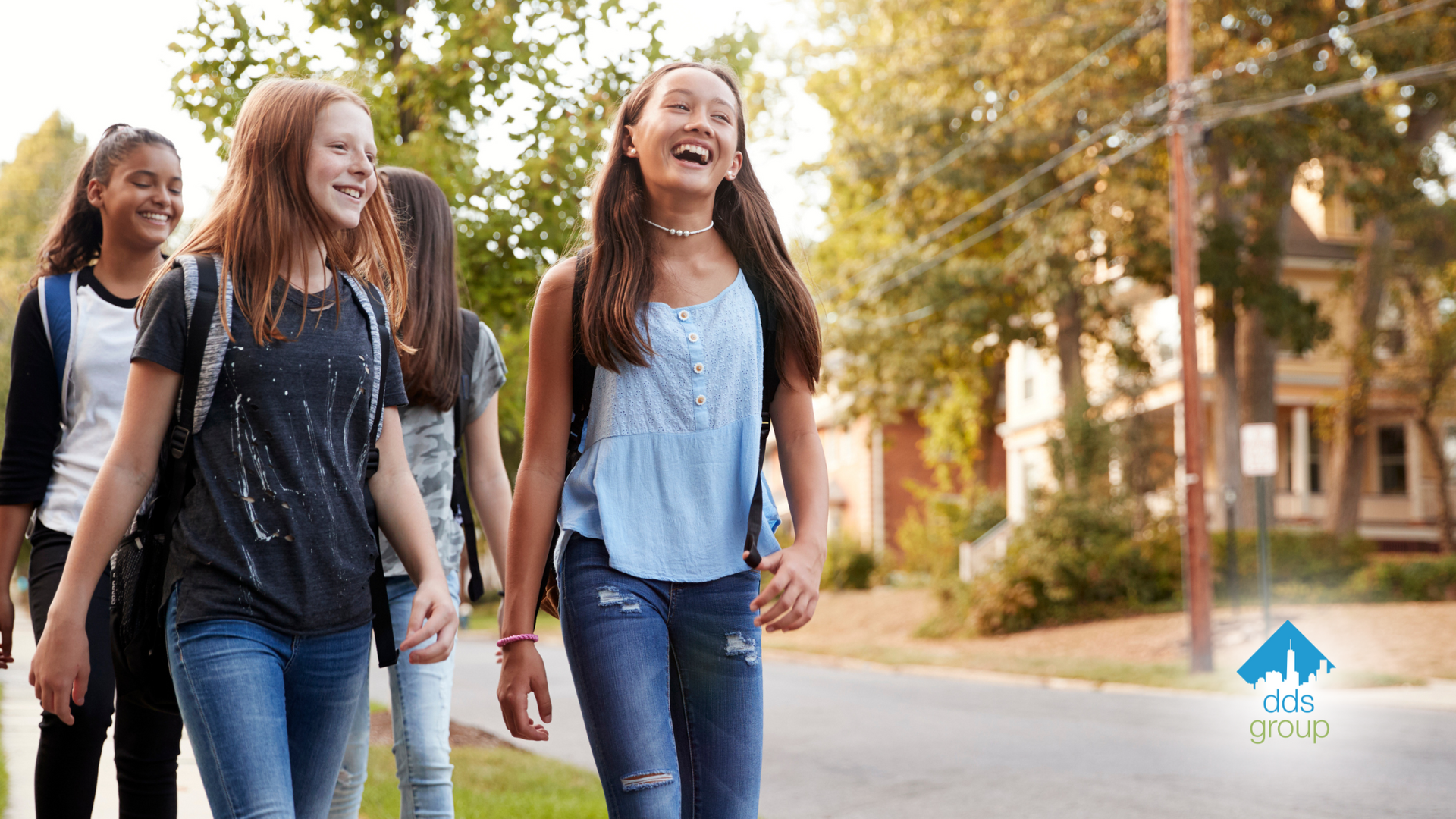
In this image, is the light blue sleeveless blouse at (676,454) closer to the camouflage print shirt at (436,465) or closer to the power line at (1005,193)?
the camouflage print shirt at (436,465)

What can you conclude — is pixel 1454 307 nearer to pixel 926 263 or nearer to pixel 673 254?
pixel 926 263

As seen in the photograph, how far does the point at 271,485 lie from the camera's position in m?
2.42

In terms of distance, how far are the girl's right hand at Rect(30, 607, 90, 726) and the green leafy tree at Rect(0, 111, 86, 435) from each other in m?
14.5

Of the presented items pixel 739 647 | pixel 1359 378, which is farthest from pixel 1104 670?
pixel 739 647

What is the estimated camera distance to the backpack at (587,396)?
2.63m

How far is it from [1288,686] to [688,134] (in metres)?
11.4

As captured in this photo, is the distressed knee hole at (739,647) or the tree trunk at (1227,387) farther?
the tree trunk at (1227,387)

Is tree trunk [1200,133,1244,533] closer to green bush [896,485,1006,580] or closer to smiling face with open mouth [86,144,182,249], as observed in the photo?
green bush [896,485,1006,580]

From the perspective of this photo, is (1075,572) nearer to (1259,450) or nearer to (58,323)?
(1259,450)

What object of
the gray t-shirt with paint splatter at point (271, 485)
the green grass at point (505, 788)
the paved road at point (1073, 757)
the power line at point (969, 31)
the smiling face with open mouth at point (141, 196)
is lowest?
the paved road at point (1073, 757)

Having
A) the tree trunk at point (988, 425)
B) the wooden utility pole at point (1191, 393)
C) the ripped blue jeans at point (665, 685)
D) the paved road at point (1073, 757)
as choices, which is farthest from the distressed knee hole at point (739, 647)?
the tree trunk at point (988, 425)

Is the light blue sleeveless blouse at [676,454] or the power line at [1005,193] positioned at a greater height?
the power line at [1005,193]

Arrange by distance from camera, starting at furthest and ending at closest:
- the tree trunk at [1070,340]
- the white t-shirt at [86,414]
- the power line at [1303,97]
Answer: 1. the tree trunk at [1070,340]
2. the power line at [1303,97]
3. the white t-shirt at [86,414]

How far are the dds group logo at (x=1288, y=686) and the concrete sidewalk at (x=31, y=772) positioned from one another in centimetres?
697
